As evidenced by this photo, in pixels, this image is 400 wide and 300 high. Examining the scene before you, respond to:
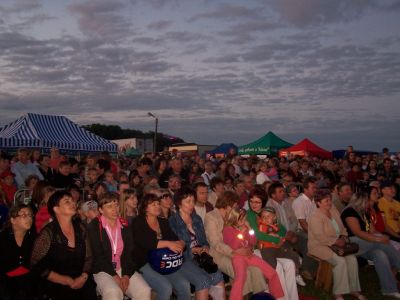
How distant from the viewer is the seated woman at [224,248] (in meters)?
5.93

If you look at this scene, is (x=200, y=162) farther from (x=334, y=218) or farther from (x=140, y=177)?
(x=334, y=218)

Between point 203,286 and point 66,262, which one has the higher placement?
point 66,262

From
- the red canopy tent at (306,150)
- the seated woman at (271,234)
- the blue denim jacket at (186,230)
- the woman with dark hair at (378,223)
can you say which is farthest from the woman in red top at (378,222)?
the red canopy tent at (306,150)

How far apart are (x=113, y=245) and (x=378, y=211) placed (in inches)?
215

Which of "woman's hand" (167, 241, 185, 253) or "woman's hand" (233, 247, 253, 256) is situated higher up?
"woman's hand" (167, 241, 185, 253)

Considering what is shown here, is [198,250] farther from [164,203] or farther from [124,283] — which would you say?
[124,283]

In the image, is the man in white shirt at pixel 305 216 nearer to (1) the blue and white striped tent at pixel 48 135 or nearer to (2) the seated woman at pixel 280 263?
(2) the seated woman at pixel 280 263

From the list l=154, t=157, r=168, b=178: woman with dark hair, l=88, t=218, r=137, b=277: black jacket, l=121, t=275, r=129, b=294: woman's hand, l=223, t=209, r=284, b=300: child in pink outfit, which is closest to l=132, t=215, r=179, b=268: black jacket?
l=88, t=218, r=137, b=277: black jacket

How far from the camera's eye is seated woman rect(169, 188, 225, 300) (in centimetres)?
552

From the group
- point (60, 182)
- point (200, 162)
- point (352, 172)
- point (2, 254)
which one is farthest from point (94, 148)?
point (2, 254)

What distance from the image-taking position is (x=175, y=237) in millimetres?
5781

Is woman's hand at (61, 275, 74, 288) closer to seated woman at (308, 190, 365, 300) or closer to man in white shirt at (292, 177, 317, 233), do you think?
seated woman at (308, 190, 365, 300)

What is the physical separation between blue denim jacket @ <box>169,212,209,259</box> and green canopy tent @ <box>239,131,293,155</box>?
18846 mm

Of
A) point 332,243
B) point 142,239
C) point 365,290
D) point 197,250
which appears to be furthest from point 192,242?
point 365,290
